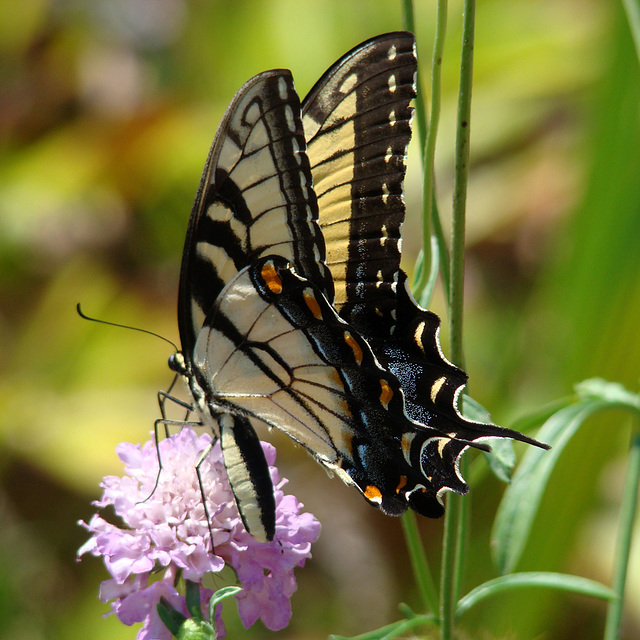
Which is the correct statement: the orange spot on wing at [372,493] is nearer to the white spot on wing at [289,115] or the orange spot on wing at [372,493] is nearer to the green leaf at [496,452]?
the green leaf at [496,452]

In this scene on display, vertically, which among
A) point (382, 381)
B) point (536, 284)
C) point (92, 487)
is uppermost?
point (382, 381)

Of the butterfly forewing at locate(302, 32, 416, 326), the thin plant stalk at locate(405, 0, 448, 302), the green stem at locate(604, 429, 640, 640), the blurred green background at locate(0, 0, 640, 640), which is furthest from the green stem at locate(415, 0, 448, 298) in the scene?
the blurred green background at locate(0, 0, 640, 640)

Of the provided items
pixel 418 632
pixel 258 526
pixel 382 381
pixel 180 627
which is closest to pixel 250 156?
pixel 382 381

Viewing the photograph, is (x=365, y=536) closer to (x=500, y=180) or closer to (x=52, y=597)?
(x=52, y=597)

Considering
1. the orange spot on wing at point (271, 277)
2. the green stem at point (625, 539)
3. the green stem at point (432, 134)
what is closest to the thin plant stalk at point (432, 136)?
the green stem at point (432, 134)

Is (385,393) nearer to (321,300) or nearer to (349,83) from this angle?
(321,300)

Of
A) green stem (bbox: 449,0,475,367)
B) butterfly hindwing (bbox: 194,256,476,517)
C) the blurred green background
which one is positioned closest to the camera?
green stem (bbox: 449,0,475,367)

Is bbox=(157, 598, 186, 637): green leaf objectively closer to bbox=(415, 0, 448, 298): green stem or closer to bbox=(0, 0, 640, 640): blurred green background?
bbox=(415, 0, 448, 298): green stem
